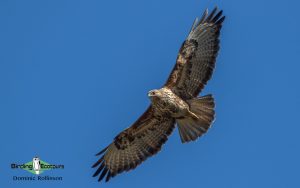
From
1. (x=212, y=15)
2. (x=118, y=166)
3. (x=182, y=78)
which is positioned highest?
(x=212, y=15)

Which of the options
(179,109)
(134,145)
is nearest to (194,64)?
(179,109)

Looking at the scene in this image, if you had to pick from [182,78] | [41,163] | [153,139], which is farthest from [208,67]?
[41,163]

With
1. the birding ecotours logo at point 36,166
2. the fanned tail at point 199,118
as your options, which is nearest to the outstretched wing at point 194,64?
the fanned tail at point 199,118

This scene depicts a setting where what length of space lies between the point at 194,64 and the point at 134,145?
7.56 feet

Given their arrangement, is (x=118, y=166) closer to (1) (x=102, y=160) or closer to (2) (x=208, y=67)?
(1) (x=102, y=160)

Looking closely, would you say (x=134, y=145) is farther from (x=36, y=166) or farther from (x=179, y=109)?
(x=36, y=166)

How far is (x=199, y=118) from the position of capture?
19.0 m

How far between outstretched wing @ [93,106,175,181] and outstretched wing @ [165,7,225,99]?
0.81 metres

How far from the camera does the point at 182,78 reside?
1944 centimetres

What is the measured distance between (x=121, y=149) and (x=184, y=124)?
1690mm

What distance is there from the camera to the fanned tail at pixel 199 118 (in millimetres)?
18922

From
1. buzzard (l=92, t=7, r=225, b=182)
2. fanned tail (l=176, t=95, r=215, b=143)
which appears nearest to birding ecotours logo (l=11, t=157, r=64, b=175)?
buzzard (l=92, t=7, r=225, b=182)

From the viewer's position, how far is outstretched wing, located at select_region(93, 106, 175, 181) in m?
19.8

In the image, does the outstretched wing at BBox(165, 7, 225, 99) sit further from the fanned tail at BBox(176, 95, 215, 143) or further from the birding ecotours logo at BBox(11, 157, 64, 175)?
the birding ecotours logo at BBox(11, 157, 64, 175)
